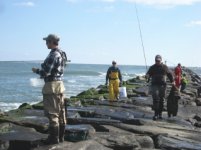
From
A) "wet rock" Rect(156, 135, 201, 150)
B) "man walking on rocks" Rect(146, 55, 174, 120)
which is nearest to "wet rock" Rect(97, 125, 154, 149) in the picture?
"wet rock" Rect(156, 135, 201, 150)

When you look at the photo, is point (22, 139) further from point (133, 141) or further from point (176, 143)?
point (176, 143)

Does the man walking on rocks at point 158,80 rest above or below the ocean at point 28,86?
above

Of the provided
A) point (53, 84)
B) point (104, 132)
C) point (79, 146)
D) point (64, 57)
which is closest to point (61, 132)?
point (79, 146)

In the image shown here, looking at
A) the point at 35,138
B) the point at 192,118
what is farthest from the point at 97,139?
the point at 192,118

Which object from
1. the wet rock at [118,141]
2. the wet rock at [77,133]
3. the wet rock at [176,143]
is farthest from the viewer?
the wet rock at [176,143]

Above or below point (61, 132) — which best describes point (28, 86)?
below

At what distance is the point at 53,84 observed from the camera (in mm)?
7078

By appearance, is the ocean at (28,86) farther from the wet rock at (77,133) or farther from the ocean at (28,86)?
the wet rock at (77,133)

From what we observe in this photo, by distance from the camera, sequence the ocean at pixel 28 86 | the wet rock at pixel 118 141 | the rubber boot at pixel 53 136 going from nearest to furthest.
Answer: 1. the rubber boot at pixel 53 136
2. the wet rock at pixel 118 141
3. the ocean at pixel 28 86

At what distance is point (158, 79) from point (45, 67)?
5.24 metres

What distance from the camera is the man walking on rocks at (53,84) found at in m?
7.00

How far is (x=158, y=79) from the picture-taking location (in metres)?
11.7

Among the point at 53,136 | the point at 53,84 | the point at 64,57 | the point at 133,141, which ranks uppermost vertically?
the point at 64,57

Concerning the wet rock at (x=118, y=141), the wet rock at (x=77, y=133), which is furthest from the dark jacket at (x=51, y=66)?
the wet rock at (x=118, y=141)
